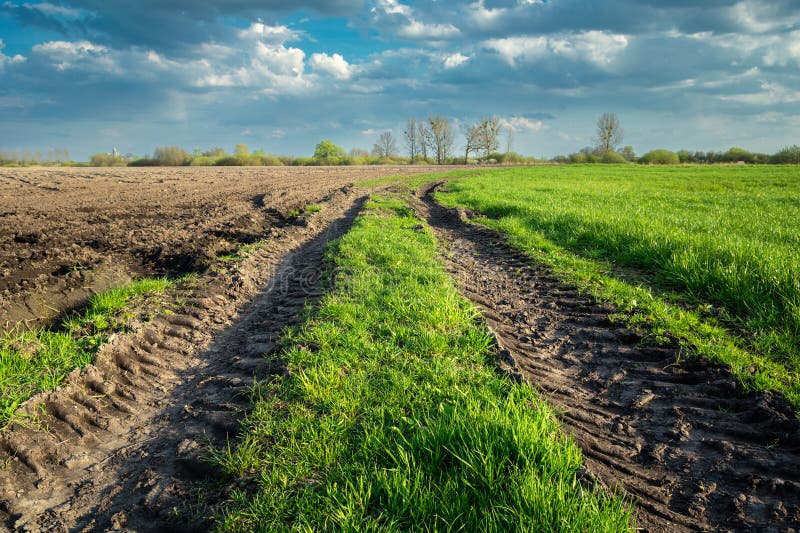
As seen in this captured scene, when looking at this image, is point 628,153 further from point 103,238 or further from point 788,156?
point 103,238

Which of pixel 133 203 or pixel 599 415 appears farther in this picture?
Result: pixel 133 203

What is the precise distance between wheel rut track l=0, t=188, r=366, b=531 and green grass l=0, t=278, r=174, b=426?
186 millimetres

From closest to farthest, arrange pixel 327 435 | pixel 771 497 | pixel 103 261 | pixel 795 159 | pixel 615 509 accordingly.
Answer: pixel 615 509
pixel 771 497
pixel 327 435
pixel 103 261
pixel 795 159

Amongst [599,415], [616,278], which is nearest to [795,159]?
[616,278]

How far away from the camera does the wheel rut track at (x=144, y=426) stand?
2.84 m

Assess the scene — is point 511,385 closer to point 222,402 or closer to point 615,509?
point 615,509

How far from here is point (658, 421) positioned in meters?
3.56

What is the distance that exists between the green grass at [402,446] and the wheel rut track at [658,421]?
0.38 meters

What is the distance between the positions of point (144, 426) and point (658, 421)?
181 inches

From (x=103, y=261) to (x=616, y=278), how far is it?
31.3 feet

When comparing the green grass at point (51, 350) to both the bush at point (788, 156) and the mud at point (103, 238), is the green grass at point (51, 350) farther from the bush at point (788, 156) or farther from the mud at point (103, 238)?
the bush at point (788, 156)

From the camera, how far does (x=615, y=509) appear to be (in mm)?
2426

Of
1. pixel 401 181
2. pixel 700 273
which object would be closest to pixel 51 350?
pixel 700 273

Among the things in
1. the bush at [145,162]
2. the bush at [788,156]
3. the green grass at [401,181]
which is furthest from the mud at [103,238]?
the bush at [788,156]
